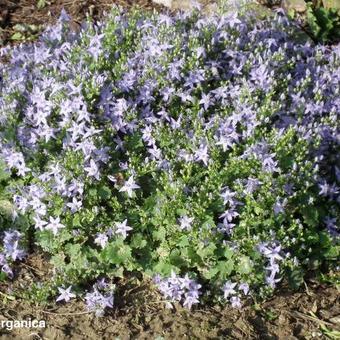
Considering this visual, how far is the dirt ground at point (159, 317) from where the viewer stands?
172 inches

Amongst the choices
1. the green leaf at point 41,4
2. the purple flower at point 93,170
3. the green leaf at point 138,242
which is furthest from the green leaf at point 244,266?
the green leaf at point 41,4

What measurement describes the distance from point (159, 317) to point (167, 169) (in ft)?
3.15

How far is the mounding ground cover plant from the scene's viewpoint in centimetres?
443

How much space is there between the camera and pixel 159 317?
14.7ft

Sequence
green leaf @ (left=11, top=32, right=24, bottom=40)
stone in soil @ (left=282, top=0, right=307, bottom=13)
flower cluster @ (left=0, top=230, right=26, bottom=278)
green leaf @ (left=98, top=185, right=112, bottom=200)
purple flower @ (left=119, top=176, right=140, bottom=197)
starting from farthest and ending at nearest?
stone in soil @ (left=282, top=0, right=307, bottom=13)
green leaf @ (left=11, top=32, right=24, bottom=40)
flower cluster @ (left=0, top=230, right=26, bottom=278)
green leaf @ (left=98, top=185, right=112, bottom=200)
purple flower @ (left=119, top=176, right=140, bottom=197)

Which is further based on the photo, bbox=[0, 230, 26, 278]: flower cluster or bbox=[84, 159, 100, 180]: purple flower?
bbox=[0, 230, 26, 278]: flower cluster

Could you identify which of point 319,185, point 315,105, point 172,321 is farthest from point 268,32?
point 172,321

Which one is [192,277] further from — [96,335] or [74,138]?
[74,138]

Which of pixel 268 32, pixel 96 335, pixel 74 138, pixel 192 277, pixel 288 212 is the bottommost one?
pixel 96 335

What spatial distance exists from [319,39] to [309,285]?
2941 millimetres

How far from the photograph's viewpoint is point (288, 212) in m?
4.56

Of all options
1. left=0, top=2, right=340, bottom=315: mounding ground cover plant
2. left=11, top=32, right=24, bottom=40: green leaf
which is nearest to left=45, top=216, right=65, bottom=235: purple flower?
left=0, top=2, right=340, bottom=315: mounding ground cover plant

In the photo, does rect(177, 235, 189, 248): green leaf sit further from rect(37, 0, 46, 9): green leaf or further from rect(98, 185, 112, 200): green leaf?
rect(37, 0, 46, 9): green leaf

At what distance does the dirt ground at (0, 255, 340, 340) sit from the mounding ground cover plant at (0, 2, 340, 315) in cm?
11
